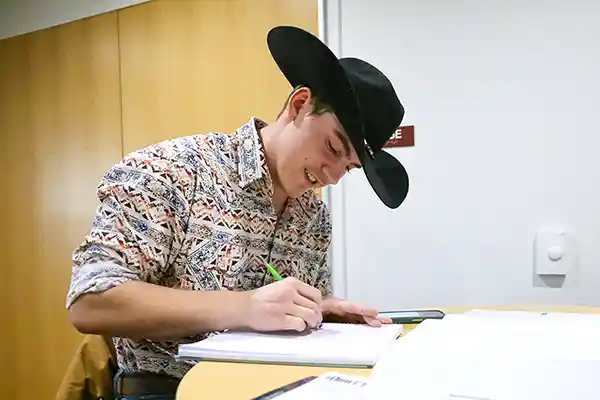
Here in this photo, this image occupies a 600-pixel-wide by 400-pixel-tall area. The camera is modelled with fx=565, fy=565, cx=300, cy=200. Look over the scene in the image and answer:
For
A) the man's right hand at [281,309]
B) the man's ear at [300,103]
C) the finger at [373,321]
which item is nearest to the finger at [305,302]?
the man's right hand at [281,309]

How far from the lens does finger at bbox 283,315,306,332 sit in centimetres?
80

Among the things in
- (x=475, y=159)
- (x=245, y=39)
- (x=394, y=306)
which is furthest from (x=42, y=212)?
(x=475, y=159)

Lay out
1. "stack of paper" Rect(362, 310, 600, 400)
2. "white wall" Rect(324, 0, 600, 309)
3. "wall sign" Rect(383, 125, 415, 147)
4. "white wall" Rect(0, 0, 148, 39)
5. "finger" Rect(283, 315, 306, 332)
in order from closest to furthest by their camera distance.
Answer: "stack of paper" Rect(362, 310, 600, 400)
"finger" Rect(283, 315, 306, 332)
"white wall" Rect(324, 0, 600, 309)
"wall sign" Rect(383, 125, 415, 147)
"white wall" Rect(0, 0, 148, 39)

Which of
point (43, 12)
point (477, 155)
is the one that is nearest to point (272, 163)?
point (477, 155)

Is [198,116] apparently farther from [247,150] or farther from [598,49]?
[598,49]

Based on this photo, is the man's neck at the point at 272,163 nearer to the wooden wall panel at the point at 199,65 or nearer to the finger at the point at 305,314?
the finger at the point at 305,314

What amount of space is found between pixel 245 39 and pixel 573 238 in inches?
46.4

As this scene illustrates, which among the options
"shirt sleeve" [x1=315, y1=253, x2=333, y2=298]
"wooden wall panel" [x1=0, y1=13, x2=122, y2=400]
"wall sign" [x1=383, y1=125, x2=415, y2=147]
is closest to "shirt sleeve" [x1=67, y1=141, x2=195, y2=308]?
"shirt sleeve" [x1=315, y1=253, x2=333, y2=298]

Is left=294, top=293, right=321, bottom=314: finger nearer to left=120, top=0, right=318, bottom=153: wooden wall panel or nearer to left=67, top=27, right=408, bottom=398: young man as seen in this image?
left=67, top=27, right=408, bottom=398: young man

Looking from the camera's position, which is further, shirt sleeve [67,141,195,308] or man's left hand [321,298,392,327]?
man's left hand [321,298,392,327]

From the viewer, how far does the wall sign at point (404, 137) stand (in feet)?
5.30

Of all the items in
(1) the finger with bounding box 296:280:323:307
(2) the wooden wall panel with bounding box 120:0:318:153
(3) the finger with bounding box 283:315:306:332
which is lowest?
(3) the finger with bounding box 283:315:306:332

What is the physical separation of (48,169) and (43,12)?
67 cm

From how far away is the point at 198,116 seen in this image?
2.00 m
